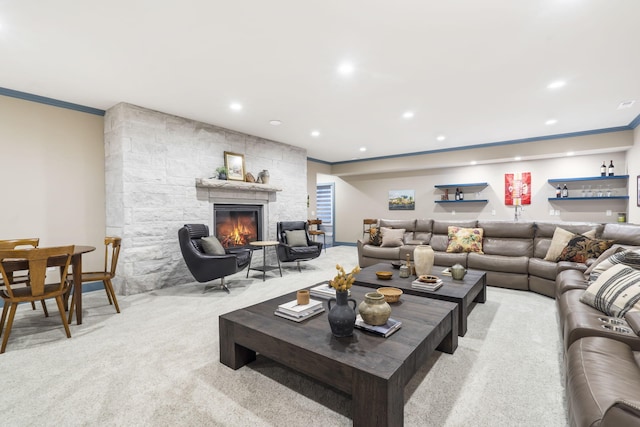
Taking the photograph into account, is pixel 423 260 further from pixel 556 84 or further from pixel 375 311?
pixel 556 84

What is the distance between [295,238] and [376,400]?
4.22m

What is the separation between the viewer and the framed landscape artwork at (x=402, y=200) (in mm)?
7773

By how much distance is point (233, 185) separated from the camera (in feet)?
16.6

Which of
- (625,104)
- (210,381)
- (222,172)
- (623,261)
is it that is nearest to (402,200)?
(625,104)

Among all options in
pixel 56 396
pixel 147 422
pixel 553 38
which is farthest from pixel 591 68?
pixel 56 396

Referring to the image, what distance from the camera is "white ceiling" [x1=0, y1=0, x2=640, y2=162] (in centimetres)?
215

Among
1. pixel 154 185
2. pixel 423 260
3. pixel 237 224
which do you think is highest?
pixel 154 185

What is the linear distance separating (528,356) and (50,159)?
18.2 ft

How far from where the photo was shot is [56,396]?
1.81m

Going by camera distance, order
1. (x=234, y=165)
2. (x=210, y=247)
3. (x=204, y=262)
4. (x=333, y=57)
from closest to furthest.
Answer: (x=333, y=57)
(x=204, y=262)
(x=210, y=247)
(x=234, y=165)

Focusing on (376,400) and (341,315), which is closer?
(376,400)

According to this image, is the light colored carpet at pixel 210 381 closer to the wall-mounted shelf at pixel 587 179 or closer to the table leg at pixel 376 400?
the table leg at pixel 376 400

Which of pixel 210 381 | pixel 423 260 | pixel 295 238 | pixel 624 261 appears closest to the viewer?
pixel 210 381

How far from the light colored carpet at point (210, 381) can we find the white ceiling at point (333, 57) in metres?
2.53
